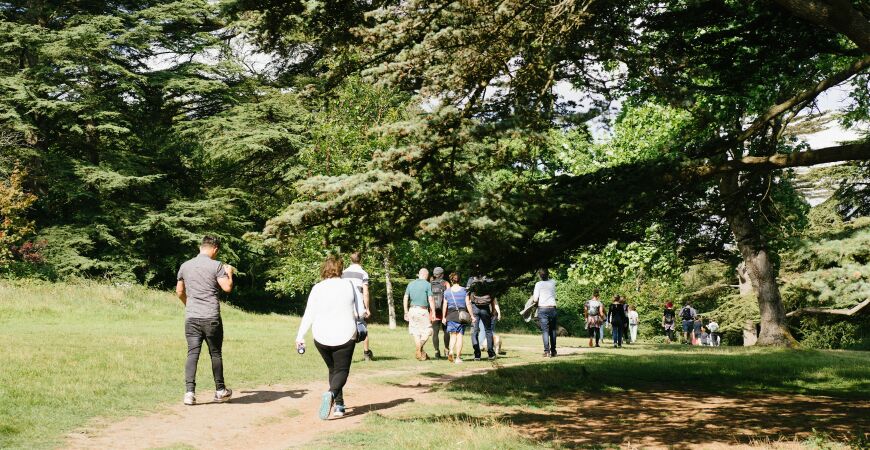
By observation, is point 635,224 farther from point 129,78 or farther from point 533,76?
point 129,78

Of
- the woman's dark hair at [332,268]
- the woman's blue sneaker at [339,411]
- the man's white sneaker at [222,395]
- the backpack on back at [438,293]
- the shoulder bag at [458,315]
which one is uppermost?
the woman's dark hair at [332,268]

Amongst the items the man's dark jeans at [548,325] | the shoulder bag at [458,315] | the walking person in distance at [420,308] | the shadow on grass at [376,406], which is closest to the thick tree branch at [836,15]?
the shadow on grass at [376,406]

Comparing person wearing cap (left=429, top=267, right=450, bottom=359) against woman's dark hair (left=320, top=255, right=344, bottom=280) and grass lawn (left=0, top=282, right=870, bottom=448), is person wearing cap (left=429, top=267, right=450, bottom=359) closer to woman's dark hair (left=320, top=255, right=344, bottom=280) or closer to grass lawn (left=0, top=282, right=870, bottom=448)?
grass lawn (left=0, top=282, right=870, bottom=448)

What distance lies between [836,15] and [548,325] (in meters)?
9.82

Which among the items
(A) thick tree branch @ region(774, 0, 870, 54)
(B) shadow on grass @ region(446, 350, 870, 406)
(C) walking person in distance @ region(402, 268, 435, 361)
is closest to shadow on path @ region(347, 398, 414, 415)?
(B) shadow on grass @ region(446, 350, 870, 406)

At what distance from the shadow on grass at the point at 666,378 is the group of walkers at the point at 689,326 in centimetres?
1579

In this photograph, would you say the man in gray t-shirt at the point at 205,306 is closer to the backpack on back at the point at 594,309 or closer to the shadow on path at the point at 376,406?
the shadow on path at the point at 376,406

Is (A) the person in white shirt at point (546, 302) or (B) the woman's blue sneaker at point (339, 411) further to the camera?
(A) the person in white shirt at point (546, 302)

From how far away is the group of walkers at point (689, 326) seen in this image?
3203 centimetres

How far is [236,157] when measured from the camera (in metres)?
32.3

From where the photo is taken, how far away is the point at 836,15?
7.39m

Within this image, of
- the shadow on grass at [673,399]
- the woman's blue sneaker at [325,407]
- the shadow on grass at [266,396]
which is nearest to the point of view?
the shadow on grass at [673,399]

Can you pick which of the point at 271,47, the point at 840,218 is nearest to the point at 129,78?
the point at 271,47

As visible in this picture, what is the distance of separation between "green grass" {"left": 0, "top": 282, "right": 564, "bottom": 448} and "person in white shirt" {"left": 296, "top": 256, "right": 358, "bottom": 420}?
2.04 m
